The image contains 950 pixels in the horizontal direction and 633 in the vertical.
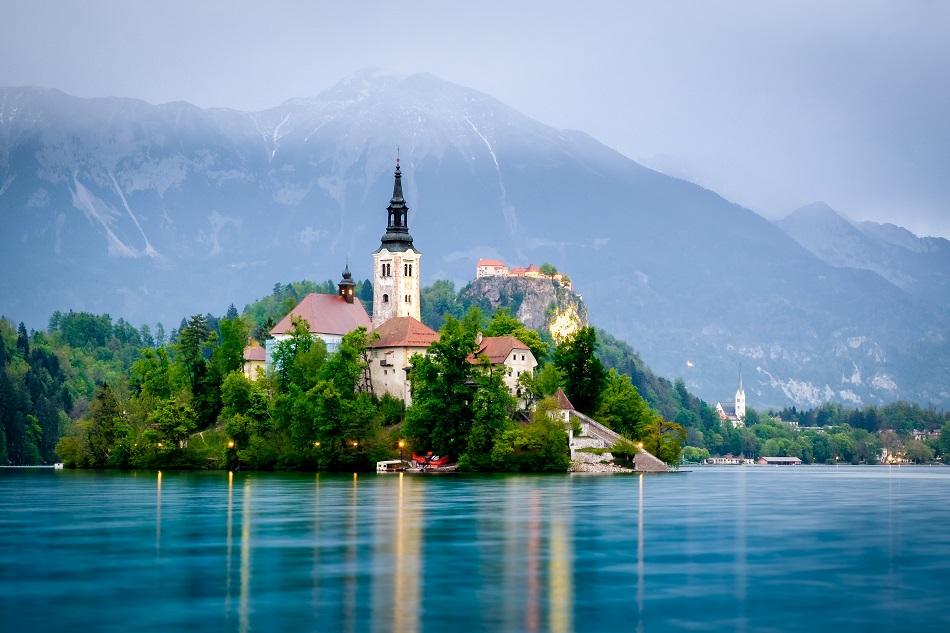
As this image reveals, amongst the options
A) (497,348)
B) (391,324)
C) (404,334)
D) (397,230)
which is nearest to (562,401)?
(497,348)

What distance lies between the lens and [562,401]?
134 m

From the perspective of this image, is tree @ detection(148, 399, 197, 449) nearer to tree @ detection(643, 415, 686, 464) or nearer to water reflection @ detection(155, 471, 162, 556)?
water reflection @ detection(155, 471, 162, 556)

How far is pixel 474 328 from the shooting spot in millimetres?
138125

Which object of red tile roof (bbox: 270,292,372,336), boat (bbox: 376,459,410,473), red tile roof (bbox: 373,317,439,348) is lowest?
boat (bbox: 376,459,410,473)

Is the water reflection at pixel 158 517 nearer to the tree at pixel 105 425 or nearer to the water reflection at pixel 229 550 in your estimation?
the water reflection at pixel 229 550

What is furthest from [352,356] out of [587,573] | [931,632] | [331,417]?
[931,632]

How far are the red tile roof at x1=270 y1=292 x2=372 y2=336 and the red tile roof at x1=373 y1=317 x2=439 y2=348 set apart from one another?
731 centimetres

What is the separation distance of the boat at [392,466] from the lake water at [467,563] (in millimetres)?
41835

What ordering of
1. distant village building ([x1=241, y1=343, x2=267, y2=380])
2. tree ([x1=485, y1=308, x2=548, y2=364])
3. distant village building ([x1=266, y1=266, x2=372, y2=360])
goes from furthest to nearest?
distant village building ([x1=241, y1=343, x2=267, y2=380]) → distant village building ([x1=266, y1=266, x2=372, y2=360]) → tree ([x1=485, y1=308, x2=548, y2=364])

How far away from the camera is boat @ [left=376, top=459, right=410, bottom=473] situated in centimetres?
13182

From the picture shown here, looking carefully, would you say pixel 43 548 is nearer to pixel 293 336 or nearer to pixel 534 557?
pixel 534 557

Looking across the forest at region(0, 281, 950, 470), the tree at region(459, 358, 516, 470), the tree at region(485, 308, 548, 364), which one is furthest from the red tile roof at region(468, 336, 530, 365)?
the tree at region(459, 358, 516, 470)

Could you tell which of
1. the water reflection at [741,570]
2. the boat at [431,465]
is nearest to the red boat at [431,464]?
the boat at [431,465]

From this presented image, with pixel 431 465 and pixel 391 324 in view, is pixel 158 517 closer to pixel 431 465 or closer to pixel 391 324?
pixel 431 465
